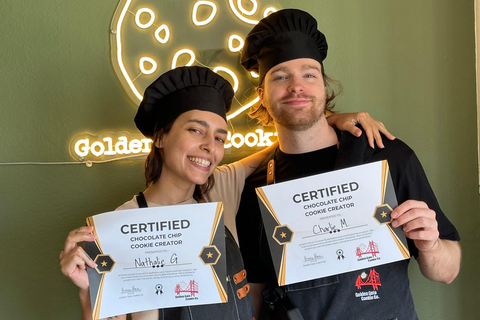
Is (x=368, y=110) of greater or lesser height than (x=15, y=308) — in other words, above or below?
above

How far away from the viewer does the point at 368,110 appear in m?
1.98

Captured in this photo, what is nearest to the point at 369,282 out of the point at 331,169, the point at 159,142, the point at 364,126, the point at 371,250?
the point at 371,250

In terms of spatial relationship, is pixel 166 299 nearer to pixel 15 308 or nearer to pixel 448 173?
pixel 15 308

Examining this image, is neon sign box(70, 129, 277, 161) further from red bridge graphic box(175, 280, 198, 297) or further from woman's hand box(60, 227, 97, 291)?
red bridge graphic box(175, 280, 198, 297)

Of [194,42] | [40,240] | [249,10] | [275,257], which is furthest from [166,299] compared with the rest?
[249,10]

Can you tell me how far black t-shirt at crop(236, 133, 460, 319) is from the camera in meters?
1.50

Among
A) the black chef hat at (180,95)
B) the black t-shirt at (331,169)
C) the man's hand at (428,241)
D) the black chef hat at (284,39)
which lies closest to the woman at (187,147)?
the black chef hat at (180,95)

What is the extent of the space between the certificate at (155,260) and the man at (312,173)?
1.03 ft

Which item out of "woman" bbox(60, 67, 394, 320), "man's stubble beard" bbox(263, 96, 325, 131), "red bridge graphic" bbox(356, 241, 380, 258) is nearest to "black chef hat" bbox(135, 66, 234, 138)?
"woman" bbox(60, 67, 394, 320)

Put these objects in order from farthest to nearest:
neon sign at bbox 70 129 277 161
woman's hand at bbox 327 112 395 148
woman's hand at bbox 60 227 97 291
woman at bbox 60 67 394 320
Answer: neon sign at bbox 70 129 277 161, woman's hand at bbox 327 112 395 148, woman at bbox 60 67 394 320, woman's hand at bbox 60 227 97 291

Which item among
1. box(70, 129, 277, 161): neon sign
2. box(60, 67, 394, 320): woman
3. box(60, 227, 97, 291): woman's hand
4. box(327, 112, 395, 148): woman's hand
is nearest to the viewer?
box(60, 227, 97, 291): woman's hand

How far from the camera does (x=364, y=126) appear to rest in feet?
5.26

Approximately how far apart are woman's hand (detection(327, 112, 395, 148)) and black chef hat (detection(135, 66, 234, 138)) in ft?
1.50

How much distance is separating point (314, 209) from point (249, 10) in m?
1.00
